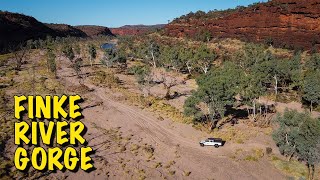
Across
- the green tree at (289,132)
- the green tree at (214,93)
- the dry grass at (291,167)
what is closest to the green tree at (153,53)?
the green tree at (214,93)

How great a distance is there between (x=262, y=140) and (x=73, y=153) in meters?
27.5

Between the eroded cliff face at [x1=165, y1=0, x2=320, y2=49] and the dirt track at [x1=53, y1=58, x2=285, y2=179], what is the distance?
9593cm

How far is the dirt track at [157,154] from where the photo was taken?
39844 millimetres

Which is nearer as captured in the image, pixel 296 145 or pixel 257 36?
pixel 296 145

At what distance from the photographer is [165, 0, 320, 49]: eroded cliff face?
455ft

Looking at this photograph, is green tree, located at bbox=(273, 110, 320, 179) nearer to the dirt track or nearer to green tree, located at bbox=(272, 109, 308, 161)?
green tree, located at bbox=(272, 109, 308, 161)

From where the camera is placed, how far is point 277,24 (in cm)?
15162

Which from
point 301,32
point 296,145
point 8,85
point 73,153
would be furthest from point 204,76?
point 301,32

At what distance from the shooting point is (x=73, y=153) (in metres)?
42.2

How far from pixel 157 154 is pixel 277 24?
410 feet

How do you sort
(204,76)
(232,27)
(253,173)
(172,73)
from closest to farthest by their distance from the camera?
(253,173)
(204,76)
(172,73)
(232,27)

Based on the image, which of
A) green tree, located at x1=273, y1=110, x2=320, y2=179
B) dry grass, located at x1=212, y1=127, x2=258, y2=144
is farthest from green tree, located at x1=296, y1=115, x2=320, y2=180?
dry grass, located at x1=212, y1=127, x2=258, y2=144

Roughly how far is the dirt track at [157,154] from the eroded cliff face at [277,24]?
95.9 meters

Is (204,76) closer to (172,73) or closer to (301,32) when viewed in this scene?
(172,73)
